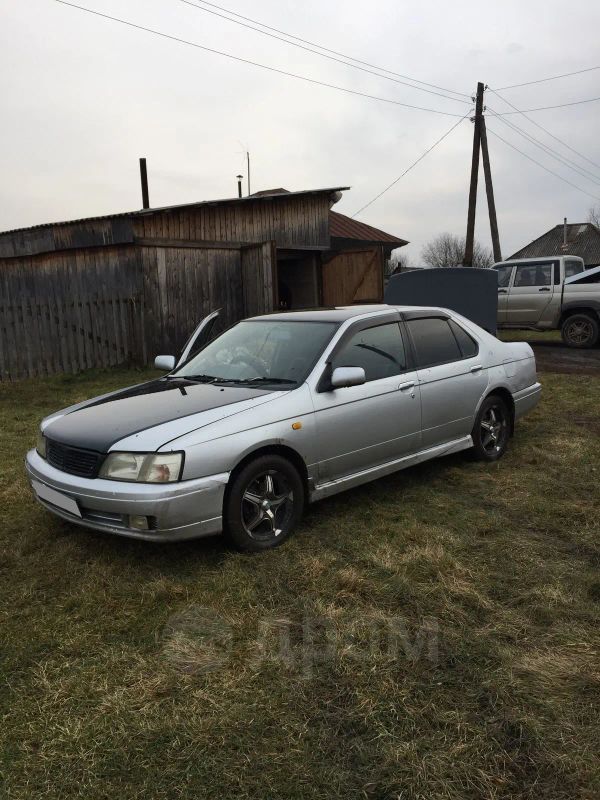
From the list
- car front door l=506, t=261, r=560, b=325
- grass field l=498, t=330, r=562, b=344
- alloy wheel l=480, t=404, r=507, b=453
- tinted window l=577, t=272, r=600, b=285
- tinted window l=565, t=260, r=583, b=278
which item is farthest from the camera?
grass field l=498, t=330, r=562, b=344

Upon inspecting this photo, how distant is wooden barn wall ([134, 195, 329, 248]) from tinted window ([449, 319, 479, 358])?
8069 mm

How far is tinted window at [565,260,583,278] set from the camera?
13109mm

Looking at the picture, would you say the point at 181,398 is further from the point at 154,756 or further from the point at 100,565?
the point at 154,756

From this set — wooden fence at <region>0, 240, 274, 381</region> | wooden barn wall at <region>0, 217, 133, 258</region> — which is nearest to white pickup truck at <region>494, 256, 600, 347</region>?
wooden fence at <region>0, 240, 274, 381</region>

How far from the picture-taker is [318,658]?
8.36 ft

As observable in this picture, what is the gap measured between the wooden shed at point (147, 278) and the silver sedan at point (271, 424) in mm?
6127

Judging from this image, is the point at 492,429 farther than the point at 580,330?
No

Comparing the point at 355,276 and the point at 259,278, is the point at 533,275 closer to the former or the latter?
the point at 355,276

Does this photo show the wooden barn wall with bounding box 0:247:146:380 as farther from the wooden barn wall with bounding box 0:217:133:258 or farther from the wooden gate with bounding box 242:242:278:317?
the wooden gate with bounding box 242:242:278:317

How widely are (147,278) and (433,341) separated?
26.3ft

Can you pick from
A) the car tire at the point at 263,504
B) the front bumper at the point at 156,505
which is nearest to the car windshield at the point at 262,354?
the car tire at the point at 263,504

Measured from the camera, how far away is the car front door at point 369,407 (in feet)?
12.6

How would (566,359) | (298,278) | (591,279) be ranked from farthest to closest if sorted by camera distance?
(298,278) < (591,279) < (566,359)

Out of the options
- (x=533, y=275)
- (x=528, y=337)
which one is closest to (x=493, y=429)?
(x=533, y=275)
